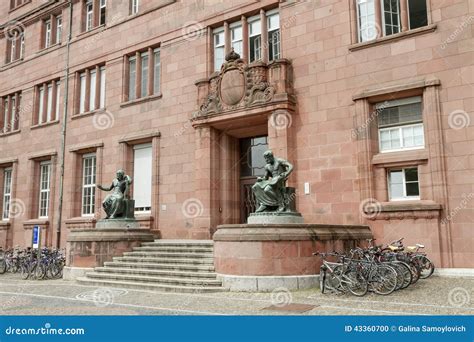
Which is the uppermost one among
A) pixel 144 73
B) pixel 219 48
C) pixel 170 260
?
pixel 219 48

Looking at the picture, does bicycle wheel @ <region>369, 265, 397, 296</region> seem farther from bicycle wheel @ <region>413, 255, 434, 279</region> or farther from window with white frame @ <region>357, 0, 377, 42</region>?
window with white frame @ <region>357, 0, 377, 42</region>

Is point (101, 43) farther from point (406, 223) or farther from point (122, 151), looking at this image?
point (406, 223)

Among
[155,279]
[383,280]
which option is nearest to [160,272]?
[155,279]

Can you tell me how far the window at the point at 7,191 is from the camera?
24.7 meters

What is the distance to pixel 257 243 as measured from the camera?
10805 mm

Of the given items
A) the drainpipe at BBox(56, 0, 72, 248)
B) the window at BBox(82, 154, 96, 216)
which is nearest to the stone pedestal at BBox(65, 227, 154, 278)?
the window at BBox(82, 154, 96, 216)

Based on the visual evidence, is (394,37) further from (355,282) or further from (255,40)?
(355,282)

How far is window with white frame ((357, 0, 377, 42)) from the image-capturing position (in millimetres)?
14672

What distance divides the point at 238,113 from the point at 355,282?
7921 mm

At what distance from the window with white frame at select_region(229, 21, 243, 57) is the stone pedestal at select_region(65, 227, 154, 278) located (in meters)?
7.93

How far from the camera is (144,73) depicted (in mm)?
20312

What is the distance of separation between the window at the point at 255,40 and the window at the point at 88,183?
907cm

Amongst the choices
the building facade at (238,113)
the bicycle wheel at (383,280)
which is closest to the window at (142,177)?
the building facade at (238,113)

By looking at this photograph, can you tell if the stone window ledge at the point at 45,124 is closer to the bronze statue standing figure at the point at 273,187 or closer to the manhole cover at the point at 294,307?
the bronze statue standing figure at the point at 273,187
